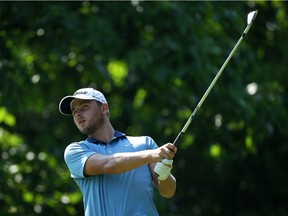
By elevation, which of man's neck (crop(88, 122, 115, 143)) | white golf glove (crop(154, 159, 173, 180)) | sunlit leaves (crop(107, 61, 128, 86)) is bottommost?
sunlit leaves (crop(107, 61, 128, 86))

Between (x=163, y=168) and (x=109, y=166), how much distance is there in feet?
1.28

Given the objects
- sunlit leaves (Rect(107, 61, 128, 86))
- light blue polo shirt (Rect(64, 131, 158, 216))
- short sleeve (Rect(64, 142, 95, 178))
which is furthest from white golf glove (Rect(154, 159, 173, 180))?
sunlit leaves (Rect(107, 61, 128, 86))

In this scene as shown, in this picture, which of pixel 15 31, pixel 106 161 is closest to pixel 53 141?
pixel 15 31

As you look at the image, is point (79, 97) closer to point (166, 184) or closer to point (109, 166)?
point (109, 166)

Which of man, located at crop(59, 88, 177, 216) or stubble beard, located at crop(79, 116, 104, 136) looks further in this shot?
stubble beard, located at crop(79, 116, 104, 136)

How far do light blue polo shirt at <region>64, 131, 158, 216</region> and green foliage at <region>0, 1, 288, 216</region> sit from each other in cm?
380

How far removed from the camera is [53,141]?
12391 millimetres

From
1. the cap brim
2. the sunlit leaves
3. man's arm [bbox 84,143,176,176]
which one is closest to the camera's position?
man's arm [bbox 84,143,176,176]

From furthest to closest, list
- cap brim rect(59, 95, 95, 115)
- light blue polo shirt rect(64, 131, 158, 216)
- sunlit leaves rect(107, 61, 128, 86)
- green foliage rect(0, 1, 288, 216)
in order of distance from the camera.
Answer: sunlit leaves rect(107, 61, 128, 86), green foliage rect(0, 1, 288, 216), cap brim rect(59, 95, 95, 115), light blue polo shirt rect(64, 131, 158, 216)

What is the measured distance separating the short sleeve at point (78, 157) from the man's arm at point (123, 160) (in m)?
0.04

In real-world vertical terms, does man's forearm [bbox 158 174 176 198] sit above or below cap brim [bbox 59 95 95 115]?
below

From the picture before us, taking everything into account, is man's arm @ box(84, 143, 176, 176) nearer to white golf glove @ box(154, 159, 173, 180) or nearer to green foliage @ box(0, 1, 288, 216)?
white golf glove @ box(154, 159, 173, 180)

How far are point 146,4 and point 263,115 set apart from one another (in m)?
1.95

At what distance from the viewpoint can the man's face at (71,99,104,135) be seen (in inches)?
240
